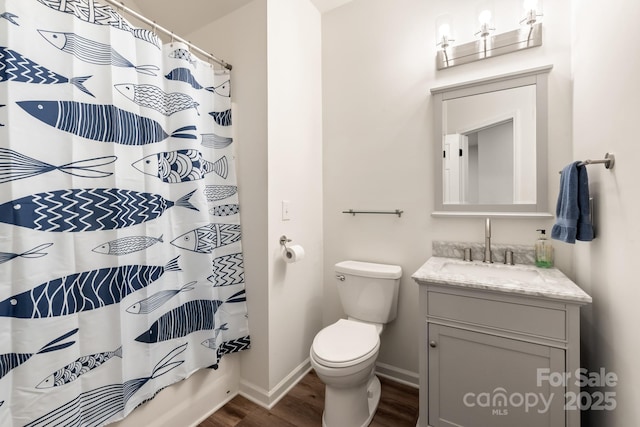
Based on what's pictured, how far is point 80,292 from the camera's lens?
3.55ft

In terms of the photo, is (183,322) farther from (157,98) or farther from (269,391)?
(157,98)

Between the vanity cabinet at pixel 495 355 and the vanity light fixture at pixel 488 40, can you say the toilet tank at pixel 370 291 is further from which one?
the vanity light fixture at pixel 488 40

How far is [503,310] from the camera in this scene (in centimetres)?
120

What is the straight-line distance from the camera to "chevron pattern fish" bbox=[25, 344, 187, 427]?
3.32 ft

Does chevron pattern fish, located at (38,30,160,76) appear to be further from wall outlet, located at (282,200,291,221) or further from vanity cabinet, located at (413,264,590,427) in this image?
vanity cabinet, located at (413,264,590,427)

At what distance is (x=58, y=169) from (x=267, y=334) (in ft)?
4.24

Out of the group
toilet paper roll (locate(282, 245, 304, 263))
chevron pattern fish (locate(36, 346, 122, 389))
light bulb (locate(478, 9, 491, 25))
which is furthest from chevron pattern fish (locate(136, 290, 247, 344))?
light bulb (locate(478, 9, 491, 25))

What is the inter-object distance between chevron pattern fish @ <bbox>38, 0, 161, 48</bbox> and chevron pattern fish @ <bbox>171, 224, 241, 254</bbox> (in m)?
0.98

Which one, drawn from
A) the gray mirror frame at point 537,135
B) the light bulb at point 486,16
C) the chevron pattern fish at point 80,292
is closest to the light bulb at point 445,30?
the light bulb at point 486,16

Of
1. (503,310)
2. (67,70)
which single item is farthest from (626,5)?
(67,70)

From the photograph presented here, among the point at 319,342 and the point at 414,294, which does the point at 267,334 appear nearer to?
the point at 319,342

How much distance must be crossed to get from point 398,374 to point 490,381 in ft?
2.60

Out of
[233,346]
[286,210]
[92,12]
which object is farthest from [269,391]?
[92,12]

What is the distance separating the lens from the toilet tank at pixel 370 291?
5.80 feet
